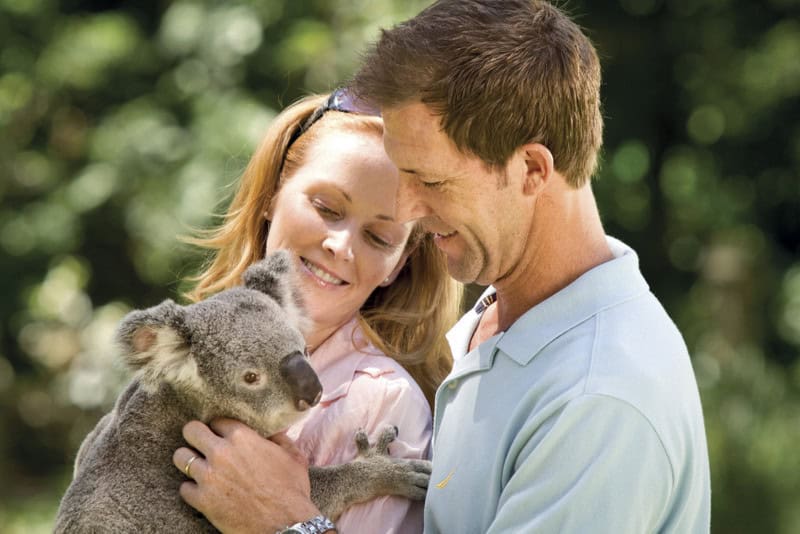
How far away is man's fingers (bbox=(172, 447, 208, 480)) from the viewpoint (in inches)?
93.6

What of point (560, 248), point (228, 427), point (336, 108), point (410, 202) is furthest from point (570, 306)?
point (336, 108)

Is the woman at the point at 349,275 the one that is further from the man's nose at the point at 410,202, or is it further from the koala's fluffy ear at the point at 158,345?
the man's nose at the point at 410,202

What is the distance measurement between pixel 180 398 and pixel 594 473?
0.94 metres

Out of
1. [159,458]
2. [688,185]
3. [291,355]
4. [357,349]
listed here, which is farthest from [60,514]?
[688,185]

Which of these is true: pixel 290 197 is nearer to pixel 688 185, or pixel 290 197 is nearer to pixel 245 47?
pixel 245 47

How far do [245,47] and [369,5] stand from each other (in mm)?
757

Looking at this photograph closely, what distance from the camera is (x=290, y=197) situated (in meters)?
2.91

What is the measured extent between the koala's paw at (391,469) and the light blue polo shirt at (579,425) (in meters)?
0.17

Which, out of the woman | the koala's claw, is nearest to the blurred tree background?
the woman

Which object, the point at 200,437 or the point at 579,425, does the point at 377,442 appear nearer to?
the point at 200,437

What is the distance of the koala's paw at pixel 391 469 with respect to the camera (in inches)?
99.4

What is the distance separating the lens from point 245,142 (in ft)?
18.8

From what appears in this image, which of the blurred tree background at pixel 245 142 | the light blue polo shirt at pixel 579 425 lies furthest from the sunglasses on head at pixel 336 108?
the blurred tree background at pixel 245 142

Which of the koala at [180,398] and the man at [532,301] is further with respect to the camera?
the koala at [180,398]
